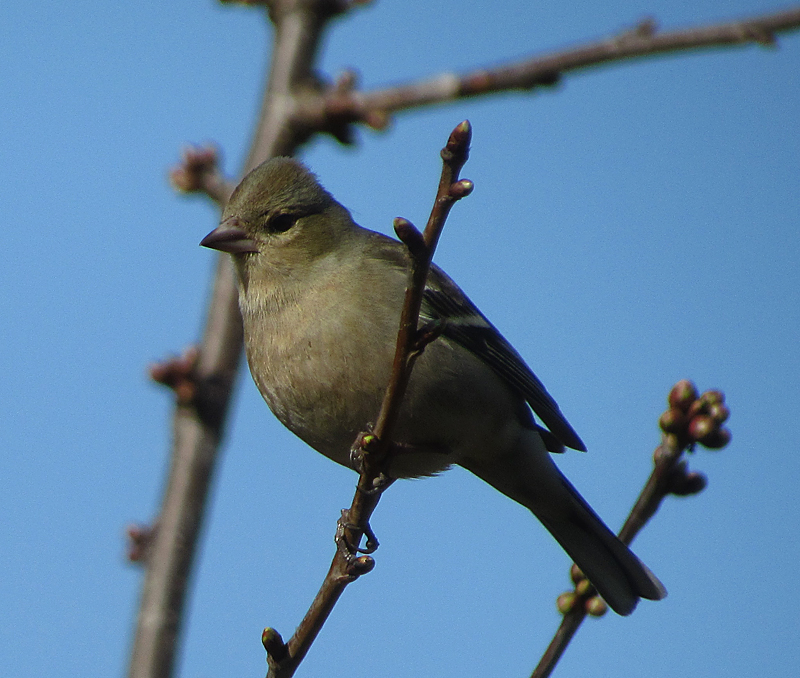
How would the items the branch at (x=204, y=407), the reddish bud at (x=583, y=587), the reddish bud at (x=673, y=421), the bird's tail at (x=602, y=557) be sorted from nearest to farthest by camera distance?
the reddish bud at (x=673, y=421) < the reddish bud at (x=583, y=587) < the branch at (x=204, y=407) < the bird's tail at (x=602, y=557)

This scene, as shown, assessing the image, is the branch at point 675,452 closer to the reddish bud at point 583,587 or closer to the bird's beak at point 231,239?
the reddish bud at point 583,587

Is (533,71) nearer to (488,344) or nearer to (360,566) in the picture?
(360,566)

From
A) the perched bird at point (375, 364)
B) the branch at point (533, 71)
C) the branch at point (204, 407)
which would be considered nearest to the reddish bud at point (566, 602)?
the perched bird at point (375, 364)

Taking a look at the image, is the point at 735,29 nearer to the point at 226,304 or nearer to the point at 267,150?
the point at 267,150

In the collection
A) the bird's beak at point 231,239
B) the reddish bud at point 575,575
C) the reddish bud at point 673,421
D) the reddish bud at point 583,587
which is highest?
the bird's beak at point 231,239

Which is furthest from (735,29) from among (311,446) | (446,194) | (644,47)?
(311,446)

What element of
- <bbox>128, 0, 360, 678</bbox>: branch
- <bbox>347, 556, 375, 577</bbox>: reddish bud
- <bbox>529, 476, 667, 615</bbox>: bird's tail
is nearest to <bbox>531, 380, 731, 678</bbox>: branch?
<bbox>347, 556, 375, 577</bbox>: reddish bud

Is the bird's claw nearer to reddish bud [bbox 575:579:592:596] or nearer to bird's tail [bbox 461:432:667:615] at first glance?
reddish bud [bbox 575:579:592:596]
